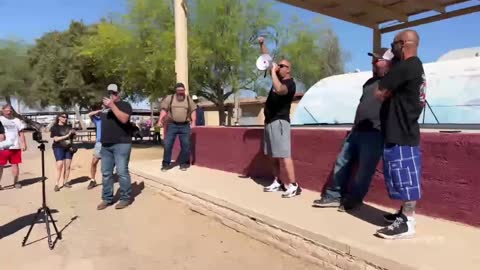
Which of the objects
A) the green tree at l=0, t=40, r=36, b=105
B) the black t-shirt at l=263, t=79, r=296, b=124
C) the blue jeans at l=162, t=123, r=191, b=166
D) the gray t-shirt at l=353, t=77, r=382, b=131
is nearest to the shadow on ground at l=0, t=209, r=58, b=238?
the blue jeans at l=162, t=123, r=191, b=166

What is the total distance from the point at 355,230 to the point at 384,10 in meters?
10.4

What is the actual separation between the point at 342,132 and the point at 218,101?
14319 millimetres

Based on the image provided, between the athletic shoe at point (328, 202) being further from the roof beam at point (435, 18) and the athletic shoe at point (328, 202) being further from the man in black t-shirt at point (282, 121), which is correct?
A: the roof beam at point (435, 18)

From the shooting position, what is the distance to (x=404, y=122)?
13.0 feet

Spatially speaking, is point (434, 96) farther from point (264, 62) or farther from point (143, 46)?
point (143, 46)

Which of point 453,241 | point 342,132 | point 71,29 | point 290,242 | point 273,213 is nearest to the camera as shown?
point 453,241

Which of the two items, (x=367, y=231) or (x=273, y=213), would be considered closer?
(x=367, y=231)

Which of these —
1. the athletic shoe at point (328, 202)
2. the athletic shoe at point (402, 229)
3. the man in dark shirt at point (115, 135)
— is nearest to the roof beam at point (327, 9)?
the man in dark shirt at point (115, 135)

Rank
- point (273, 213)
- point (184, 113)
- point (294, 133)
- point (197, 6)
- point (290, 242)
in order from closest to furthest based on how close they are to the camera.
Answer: point (290, 242) → point (273, 213) → point (294, 133) → point (184, 113) → point (197, 6)

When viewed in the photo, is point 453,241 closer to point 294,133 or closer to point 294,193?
point 294,193

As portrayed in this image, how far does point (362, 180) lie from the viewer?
16.6 feet

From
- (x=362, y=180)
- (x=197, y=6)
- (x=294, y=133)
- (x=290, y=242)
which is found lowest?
(x=290, y=242)

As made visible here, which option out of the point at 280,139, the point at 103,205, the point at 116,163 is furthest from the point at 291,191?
the point at 103,205

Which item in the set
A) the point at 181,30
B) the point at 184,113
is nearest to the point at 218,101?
the point at 181,30
